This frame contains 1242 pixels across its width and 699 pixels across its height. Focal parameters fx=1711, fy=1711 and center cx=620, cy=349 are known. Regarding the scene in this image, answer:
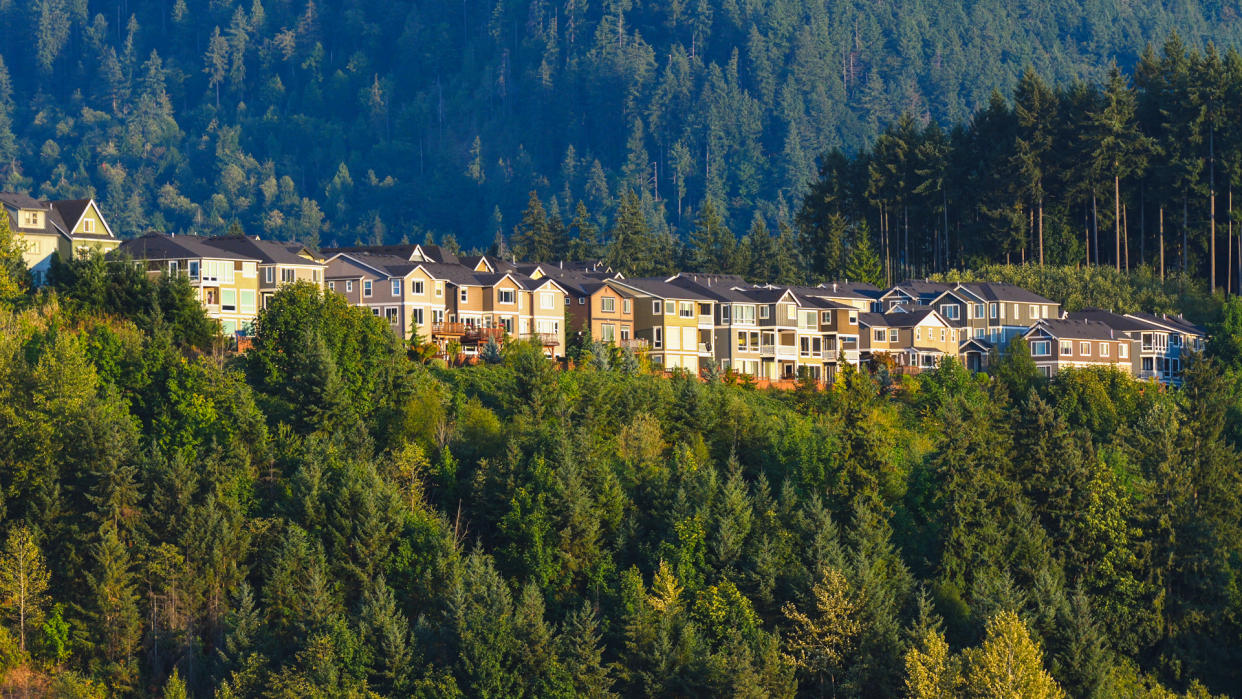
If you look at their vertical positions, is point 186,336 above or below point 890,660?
above

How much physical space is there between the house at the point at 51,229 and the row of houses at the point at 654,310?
4.8 inches

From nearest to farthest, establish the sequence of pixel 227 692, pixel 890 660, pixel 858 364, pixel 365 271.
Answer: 1. pixel 227 692
2. pixel 890 660
3. pixel 365 271
4. pixel 858 364

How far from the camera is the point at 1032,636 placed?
2694 inches

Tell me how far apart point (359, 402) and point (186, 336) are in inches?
510

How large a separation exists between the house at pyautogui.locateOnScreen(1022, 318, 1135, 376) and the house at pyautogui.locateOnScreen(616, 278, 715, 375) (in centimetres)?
2097

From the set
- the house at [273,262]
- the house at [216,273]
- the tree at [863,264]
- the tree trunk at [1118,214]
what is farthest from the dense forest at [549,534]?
the tree at [863,264]

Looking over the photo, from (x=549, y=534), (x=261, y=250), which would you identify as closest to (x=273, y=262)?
(x=261, y=250)

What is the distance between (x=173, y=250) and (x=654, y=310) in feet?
100

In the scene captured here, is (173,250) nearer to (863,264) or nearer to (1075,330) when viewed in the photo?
(863,264)

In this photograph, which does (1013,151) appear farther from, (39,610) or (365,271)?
(39,610)

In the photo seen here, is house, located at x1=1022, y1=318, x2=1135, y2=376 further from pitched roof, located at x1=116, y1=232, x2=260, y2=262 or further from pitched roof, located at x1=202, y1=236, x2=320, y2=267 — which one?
pitched roof, located at x1=116, y1=232, x2=260, y2=262

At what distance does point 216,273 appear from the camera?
3912 inches

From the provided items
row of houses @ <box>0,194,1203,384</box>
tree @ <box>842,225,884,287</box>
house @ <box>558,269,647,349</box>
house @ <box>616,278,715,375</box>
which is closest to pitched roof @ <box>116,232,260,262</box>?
row of houses @ <box>0,194,1203,384</box>

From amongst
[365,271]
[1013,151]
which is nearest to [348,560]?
[365,271]
